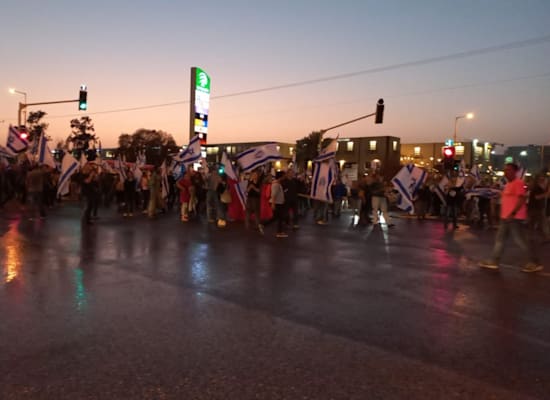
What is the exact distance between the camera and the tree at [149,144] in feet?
299

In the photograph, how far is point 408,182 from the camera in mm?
16719

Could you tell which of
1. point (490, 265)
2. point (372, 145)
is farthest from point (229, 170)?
point (372, 145)

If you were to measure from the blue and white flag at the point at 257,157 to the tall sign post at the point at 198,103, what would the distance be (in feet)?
50.5

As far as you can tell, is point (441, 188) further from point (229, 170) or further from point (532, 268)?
point (532, 268)

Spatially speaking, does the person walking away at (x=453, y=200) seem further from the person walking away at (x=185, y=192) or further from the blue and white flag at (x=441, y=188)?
the person walking away at (x=185, y=192)

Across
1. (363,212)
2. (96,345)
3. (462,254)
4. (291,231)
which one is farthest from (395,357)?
(363,212)

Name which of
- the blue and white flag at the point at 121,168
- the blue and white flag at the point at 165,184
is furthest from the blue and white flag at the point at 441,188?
the blue and white flag at the point at 121,168

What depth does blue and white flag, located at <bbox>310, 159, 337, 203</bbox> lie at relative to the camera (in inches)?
579

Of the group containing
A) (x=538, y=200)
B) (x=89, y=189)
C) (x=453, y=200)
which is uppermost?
(x=538, y=200)

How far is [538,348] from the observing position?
448 cm

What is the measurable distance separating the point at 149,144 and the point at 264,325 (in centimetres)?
9211

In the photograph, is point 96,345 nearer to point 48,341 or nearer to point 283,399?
point 48,341

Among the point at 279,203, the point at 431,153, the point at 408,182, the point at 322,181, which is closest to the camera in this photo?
the point at 279,203

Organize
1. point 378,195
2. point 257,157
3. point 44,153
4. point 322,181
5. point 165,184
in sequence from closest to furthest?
point 257,157
point 322,181
point 378,195
point 44,153
point 165,184
